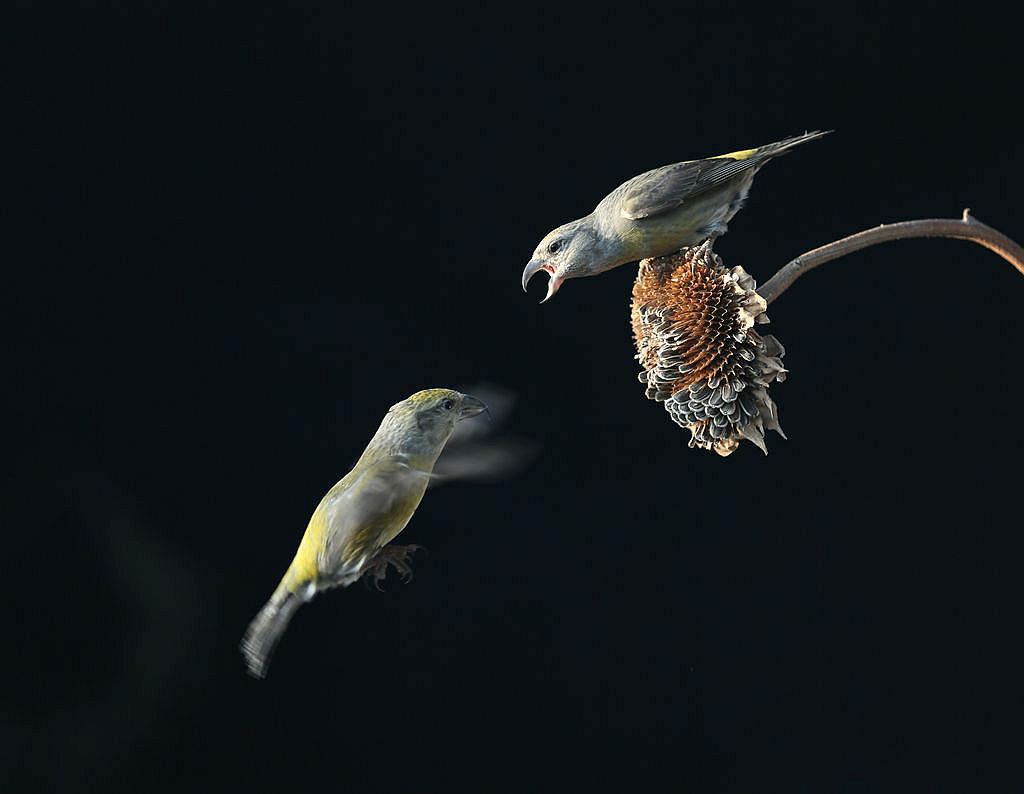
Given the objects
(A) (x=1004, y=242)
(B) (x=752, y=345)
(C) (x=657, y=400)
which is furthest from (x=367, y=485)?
(A) (x=1004, y=242)

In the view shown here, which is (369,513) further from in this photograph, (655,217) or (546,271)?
(655,217)

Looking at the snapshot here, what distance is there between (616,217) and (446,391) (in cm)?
52

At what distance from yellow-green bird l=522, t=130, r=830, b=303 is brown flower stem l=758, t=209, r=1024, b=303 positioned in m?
0.24

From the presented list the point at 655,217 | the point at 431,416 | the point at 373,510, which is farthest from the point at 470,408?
the point at 655,217

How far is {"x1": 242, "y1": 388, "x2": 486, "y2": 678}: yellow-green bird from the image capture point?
2496 millimetres

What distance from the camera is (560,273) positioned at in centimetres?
275

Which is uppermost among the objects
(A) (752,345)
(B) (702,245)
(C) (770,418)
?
(B) (702,245)

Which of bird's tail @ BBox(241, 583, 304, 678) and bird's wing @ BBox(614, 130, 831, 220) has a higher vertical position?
bird's wing @ BBox(614, 130, 831, 220)

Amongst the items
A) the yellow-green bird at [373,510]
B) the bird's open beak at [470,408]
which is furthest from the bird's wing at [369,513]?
the bird's open beak at [470,408]

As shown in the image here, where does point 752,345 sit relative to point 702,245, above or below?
below

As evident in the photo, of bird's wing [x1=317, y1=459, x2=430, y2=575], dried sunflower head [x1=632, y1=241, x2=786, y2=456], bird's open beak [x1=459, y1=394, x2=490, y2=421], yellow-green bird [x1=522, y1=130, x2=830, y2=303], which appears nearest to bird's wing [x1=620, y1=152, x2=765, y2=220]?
yellow-green bird [x1=522, y1=130, x2=830, y2=303]

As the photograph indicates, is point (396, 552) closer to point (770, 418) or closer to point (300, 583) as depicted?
point (300, 583)

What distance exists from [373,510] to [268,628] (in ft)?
1.15

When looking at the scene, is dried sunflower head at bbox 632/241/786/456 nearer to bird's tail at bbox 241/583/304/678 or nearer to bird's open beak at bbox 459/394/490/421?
Answer: bird's open beak at bbox 459/394/490/421
